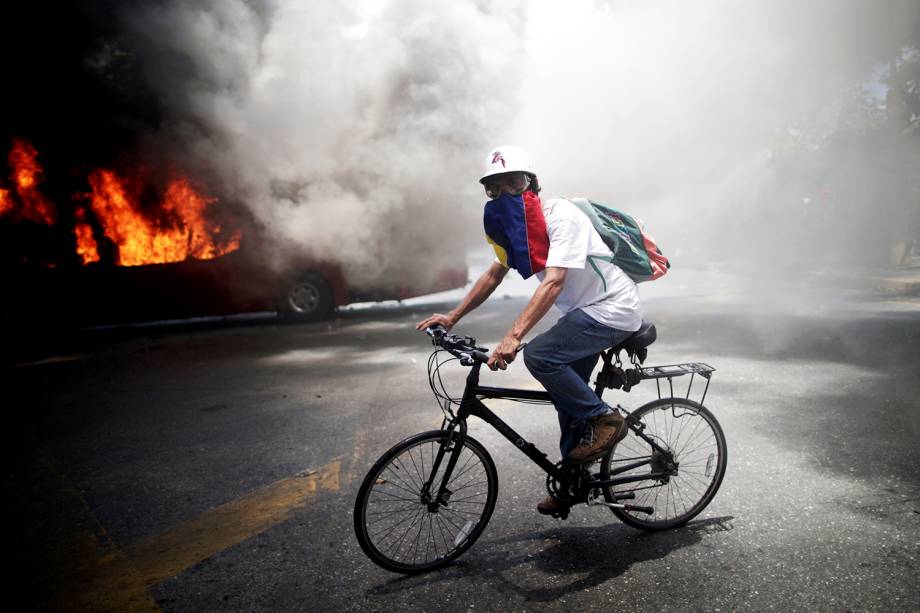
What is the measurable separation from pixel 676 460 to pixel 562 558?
0.82 meters

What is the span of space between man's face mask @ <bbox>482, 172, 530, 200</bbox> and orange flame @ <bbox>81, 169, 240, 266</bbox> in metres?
8.86

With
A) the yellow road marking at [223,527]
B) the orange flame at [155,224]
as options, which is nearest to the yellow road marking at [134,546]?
the yellow road marking at [223,527]

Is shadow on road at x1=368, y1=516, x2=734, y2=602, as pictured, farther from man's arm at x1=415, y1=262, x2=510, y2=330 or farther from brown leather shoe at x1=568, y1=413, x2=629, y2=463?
man's arm at x1=415, y1=262, x2=510, y2=330

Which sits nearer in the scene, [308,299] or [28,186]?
[308,299]

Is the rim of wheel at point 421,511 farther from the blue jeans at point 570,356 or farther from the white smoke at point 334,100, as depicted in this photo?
the white smoke at point 334,100

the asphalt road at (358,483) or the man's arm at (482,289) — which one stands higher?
the man's arm at (482,289)

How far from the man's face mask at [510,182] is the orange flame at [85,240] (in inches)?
460

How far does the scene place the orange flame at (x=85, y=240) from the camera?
11.5 metres

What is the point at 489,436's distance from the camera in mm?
4312

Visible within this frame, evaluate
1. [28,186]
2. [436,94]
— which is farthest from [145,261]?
[436,94]

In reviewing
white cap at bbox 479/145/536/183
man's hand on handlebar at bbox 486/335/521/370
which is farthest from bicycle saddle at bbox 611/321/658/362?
white cap at bbox 479/145/536/183

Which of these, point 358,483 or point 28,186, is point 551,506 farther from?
point 28,186

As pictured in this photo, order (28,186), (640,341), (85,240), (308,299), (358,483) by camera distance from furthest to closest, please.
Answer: (28,186)
(85,240)
(308,299)
(358,483)
(640,341)

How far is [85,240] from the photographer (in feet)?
37.8
